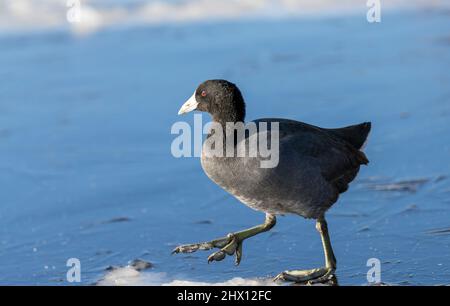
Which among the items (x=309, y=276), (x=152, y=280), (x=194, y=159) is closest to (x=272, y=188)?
(x=309, y=276)

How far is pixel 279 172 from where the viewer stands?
14.8 ft

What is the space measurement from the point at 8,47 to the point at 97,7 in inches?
88.0

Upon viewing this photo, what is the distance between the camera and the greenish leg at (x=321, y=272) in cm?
450

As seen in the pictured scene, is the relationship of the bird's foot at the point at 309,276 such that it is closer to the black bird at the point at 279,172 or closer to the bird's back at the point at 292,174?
the black bird at the point at 279,172

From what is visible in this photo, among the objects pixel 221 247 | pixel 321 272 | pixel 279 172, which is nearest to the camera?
pixel 279 172

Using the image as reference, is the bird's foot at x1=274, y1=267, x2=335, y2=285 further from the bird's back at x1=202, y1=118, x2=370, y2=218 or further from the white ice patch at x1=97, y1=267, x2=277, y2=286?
the bird's back at x1=202, y1=118, x2=370, y2=218

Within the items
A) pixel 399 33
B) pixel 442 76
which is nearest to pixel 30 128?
pixel 442 76

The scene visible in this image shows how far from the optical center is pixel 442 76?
9164mm

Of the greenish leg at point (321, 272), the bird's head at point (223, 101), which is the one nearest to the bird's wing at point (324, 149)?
the bird's head at point (223, 101)

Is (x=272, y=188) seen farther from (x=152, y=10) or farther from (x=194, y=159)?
(x=152, y=10)

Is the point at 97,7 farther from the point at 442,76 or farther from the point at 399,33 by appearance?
the point at 442,76

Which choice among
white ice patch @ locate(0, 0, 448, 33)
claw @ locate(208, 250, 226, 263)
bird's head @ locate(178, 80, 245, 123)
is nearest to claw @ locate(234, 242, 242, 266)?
claw @ locate(208, 250, 226, 263)

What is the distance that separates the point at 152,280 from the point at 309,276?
Result: 932 millimetres

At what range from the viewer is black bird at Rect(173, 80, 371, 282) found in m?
4.53
